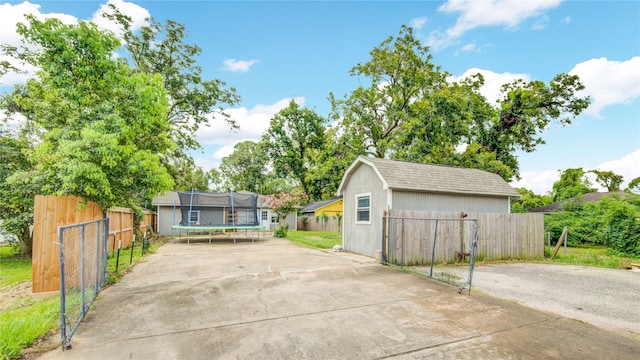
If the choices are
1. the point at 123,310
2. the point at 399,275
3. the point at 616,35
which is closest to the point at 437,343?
the point at 399,275

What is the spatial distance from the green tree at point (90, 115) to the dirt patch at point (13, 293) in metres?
1.96

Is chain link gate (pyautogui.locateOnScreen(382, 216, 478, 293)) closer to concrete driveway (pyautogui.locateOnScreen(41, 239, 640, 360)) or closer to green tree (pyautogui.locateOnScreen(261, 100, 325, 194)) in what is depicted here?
concrete driveway (pyautogui.locateOnScreen(41, 239, 640, 360))

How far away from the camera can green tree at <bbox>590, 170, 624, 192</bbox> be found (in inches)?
1300

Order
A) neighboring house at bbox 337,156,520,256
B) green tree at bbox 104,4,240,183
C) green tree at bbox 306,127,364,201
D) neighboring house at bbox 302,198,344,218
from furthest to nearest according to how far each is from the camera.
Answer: neighboring house at bbox 302,198,344,218
green tree at bbox 306,127,364,201
green tree at bbox 104,4,240,183
neighboring house at bbox 337,156,520,256

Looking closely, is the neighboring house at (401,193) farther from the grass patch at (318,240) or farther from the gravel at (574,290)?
the gravel at (574,290)

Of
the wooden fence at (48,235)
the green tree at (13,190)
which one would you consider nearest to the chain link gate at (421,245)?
the wooden fence at (48,235)

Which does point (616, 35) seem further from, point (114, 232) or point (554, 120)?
point (114, 232)

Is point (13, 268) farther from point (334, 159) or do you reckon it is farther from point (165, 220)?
point (334, 159)

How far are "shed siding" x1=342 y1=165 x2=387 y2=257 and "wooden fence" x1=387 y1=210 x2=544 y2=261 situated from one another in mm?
1131

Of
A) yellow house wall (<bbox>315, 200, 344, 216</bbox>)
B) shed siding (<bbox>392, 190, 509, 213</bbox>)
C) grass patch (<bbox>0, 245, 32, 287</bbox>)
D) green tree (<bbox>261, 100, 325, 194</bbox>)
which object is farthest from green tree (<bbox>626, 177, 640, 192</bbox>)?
grass patch (<bbox>0, 245, 32, 287</bbox>)

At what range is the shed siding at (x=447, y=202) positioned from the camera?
31.6ft

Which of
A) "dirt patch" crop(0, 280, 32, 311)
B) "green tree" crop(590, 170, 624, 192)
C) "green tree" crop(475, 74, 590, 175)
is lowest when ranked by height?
"dirt patch" crop(0, 280, 32, 311)

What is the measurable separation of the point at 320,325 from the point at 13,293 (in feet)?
20.0

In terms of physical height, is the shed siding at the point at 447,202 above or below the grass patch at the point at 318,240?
above
